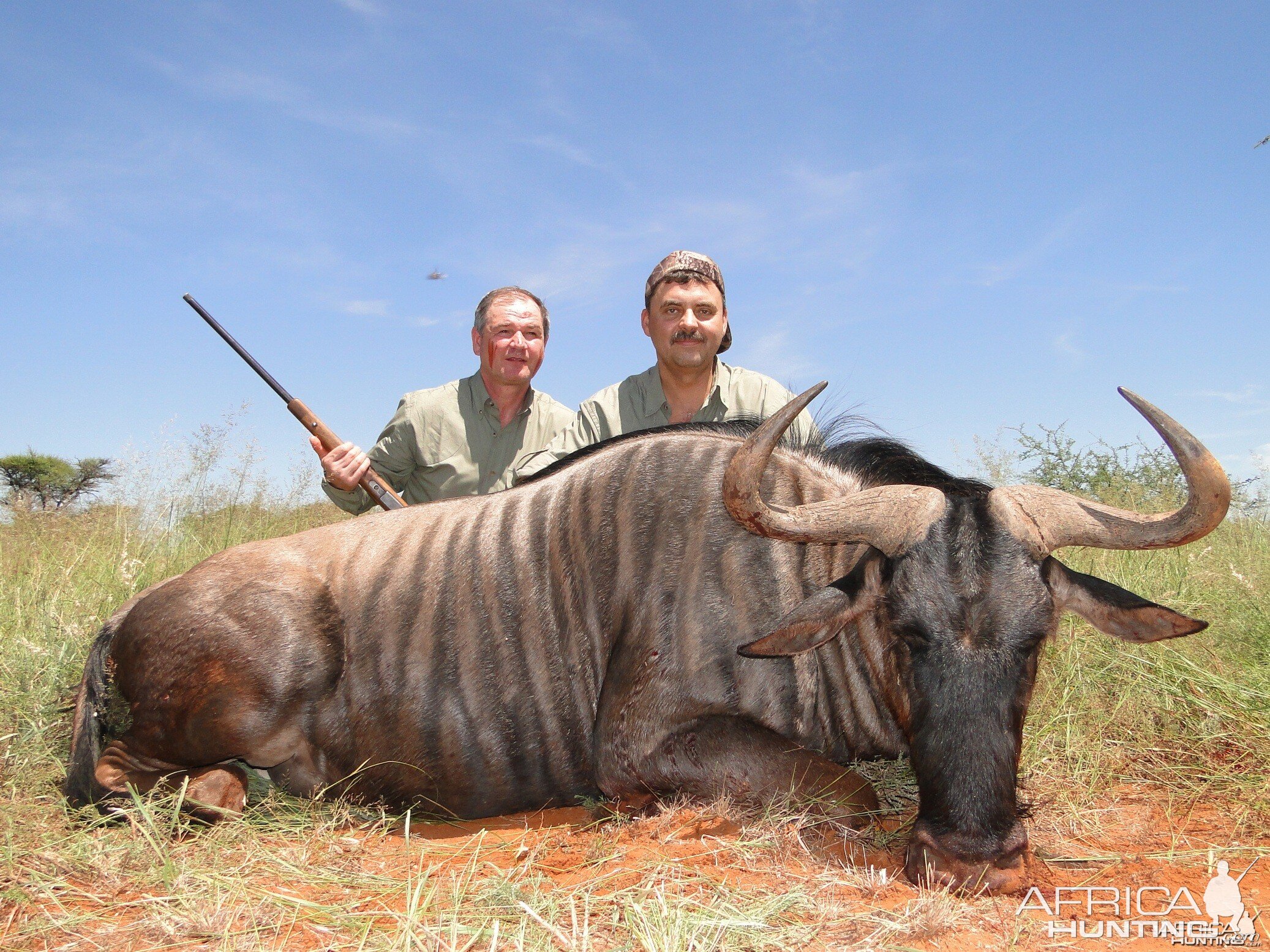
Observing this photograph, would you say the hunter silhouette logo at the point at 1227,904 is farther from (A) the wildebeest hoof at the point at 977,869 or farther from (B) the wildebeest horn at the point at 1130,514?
(B) the wildebeest horn at the point at 1130,514

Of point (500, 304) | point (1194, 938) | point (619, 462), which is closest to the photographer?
point (1194, 938)

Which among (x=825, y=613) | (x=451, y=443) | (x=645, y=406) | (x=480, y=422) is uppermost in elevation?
(x=645, y=406)

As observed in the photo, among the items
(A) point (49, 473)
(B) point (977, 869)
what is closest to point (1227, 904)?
(B) point (977, 869)

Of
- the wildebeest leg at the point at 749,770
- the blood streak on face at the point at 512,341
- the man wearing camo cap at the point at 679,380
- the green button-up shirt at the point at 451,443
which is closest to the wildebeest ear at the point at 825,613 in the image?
the wildebeest leg at the point at 749,770

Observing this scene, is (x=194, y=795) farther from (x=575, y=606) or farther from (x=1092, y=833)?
(x=1092, y=833)

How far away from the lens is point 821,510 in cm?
282

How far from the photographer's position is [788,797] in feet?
9.34

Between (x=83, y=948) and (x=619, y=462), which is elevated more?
(x=619, y=462)

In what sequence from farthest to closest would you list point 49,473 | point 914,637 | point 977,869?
point 49,473
point 914,637
point 977,869

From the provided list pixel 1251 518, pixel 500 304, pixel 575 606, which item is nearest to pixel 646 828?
pixel 575 606

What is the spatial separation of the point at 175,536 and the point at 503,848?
4712 millimetres

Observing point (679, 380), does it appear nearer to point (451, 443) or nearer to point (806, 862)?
point (451, 443)

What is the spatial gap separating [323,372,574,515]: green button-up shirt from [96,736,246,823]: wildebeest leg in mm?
2714

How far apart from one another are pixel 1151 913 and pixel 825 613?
109cm
